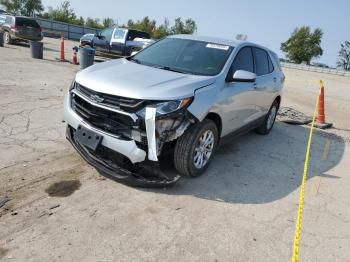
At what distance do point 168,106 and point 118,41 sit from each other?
15.4 m

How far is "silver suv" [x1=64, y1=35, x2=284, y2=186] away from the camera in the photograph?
415cm

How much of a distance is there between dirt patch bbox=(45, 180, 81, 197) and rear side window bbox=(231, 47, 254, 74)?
8.92 ft

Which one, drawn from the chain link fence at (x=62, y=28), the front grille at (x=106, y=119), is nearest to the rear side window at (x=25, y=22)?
the front grille at (x=106, y=119)

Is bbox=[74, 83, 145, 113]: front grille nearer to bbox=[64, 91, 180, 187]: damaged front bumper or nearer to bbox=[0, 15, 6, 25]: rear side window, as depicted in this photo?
bbox=[64, 91, 180, 187]: damaged front bumper

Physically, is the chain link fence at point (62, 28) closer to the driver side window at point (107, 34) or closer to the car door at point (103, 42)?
the driver side window at point (107, 34)

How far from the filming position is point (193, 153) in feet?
15.1

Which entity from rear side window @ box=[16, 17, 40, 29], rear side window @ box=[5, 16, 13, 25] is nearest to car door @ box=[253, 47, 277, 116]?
rear side window @ box=[16, 17, 40, 29]

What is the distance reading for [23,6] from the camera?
62312 millimetres

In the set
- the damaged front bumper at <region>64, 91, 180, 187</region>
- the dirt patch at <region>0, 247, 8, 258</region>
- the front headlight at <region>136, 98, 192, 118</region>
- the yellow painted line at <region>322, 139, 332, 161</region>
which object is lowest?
the dirt patch at <region>0, 247, 8, 258</region>

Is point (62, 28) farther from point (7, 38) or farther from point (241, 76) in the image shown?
point (241, 76)

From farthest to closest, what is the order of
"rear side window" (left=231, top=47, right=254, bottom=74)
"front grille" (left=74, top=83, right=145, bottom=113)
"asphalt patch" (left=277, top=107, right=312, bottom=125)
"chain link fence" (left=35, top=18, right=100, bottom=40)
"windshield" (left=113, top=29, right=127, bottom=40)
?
"chain link fence" (left=35, top=18, right=100, bottom=40), "windshield" (left=113, top=29, right=127, bottom=40), "asphalt patch" (left=277, top=107, right=312, bottom=125), "rear side window" (left=231, top=47, right=254, bottom=74), "front grille" (left=74, top=83, right=145, bottom=113)

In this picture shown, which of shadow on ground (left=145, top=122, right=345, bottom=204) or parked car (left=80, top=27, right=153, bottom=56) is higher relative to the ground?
parked car (left=80, top=27, right=153, bottom=56)

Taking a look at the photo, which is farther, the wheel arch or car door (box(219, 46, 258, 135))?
car door (box(219, 46, 258, 135))

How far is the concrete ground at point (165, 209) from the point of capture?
3381mm
